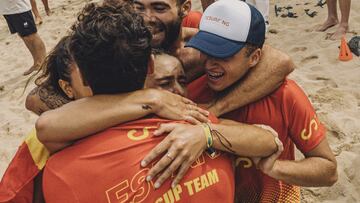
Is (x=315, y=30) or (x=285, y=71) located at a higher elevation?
(x=285, y=71)

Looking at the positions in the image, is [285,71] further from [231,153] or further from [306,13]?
[306,13]

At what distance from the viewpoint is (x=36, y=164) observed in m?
1.45

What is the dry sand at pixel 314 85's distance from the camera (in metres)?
3.25

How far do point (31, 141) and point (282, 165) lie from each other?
2.94 ft

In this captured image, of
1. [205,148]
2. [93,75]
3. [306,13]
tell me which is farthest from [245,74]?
[306,13]

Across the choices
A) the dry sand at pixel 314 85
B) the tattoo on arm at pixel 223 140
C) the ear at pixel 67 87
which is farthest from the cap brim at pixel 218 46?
the dry sand at pixel 314 85

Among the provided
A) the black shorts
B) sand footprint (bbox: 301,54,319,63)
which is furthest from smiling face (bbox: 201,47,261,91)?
the black shorts

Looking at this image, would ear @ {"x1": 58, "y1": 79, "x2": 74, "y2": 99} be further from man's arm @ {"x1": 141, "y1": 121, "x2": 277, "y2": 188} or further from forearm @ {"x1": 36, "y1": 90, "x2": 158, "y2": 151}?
man's arm @ {"x1": 141, "y1": 121, "x2": 277, "y2": 188}

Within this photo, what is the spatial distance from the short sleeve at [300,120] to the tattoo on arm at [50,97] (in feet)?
2.95

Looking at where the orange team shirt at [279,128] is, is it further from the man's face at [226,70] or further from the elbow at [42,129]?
the elbow at [42,129]

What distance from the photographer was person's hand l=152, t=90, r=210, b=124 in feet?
4.76

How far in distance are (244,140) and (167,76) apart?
1.86 ft

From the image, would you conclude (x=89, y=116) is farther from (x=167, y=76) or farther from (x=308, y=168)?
(x=308, y=168)

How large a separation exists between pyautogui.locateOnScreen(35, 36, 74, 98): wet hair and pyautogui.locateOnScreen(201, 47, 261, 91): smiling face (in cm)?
61
